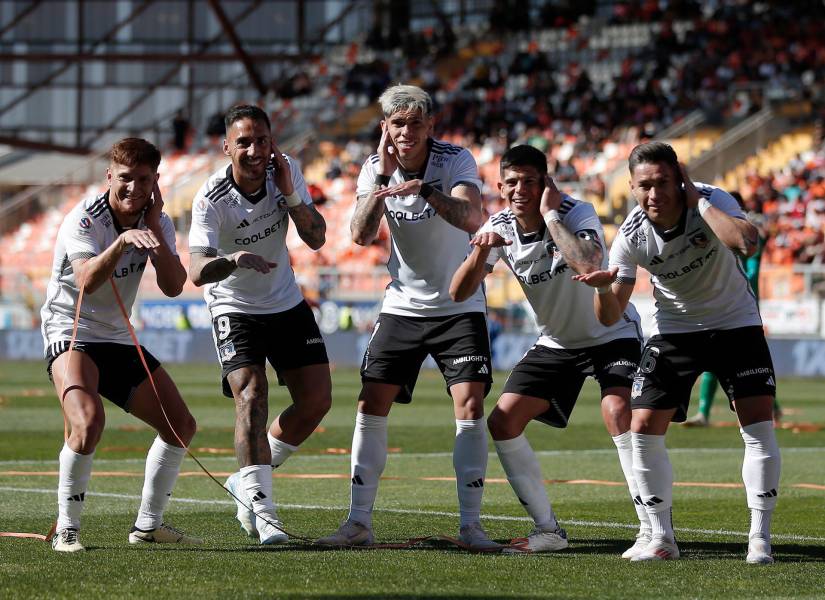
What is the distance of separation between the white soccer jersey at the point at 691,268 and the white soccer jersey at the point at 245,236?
187 centimetres

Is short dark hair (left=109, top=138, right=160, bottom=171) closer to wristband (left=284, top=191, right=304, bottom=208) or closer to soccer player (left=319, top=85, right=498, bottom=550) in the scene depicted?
wristband (left=284, top=191, right=304, bottom=208)

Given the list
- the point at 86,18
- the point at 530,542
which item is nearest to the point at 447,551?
the point at 530,542

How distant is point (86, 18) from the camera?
5572cm

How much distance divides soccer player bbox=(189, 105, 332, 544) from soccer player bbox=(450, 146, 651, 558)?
1042 mm

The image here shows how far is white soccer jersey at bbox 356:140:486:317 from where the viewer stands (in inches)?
322

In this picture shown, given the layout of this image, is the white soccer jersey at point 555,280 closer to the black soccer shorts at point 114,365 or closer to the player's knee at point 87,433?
the black soccer shorts at point 114,365

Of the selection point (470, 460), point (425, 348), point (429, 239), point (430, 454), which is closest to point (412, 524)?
point (470, 460)

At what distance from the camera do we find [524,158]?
25.7ft

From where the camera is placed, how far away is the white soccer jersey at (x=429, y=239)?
26.9ft

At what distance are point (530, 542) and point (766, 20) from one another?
32.6 m

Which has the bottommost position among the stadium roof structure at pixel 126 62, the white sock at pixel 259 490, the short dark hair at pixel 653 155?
the white sock at pixel 259 490

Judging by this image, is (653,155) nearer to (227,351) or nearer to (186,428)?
(227,351)

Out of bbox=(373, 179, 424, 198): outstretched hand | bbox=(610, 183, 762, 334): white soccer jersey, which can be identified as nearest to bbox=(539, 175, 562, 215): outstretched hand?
bbox=(610, 183, 762, 334): white soccer jersey

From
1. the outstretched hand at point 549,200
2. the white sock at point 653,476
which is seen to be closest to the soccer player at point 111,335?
the outstretched hand at point 549,200
